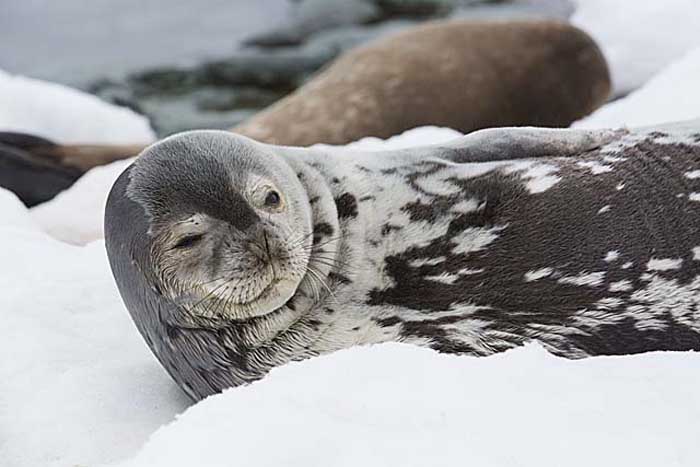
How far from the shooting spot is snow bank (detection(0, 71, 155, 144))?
19.1 feet

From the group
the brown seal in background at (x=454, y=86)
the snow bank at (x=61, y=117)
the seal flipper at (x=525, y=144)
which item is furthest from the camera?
the snow bank at (x=61, y=117)

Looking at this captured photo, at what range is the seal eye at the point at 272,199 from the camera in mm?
2582

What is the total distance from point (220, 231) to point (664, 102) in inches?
77.3

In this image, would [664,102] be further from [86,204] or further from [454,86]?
[86,204]

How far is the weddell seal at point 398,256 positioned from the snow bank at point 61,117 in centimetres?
321

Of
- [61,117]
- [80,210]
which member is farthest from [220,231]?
[61,117]

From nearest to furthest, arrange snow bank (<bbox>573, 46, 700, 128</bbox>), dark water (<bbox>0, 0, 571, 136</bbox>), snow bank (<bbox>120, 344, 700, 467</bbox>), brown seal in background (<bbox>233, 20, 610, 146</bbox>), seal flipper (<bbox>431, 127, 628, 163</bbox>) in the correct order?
snow bank (<bbox>120, 344, 700, 467</bbox>) < seal flipper (<bbox>431, 127, 628, 163</bbox>) < snow bank (<bbox>573, 46, 700, 128</bbox>) < brown seal in background (<bbox>233, 20, 610, 146</bbox>) < dark water (<bbox>0, 0, 571, 136</bbox>)

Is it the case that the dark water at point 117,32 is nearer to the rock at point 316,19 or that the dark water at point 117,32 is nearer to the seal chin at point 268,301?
the rock at point 316,19

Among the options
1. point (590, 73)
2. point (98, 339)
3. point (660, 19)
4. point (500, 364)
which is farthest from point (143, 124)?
point (500, 364)

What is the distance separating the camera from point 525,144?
9.43 feet

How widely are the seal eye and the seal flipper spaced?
1.48ft

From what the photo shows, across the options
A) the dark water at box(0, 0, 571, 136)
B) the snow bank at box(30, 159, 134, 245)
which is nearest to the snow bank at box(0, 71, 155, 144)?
the dark water at box(0, 0, 571, 136)

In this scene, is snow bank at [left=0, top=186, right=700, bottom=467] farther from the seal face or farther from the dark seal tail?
the dark seal tail

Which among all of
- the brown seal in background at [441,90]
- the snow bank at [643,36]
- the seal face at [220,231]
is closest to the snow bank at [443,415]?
the seal face at [220,231]
